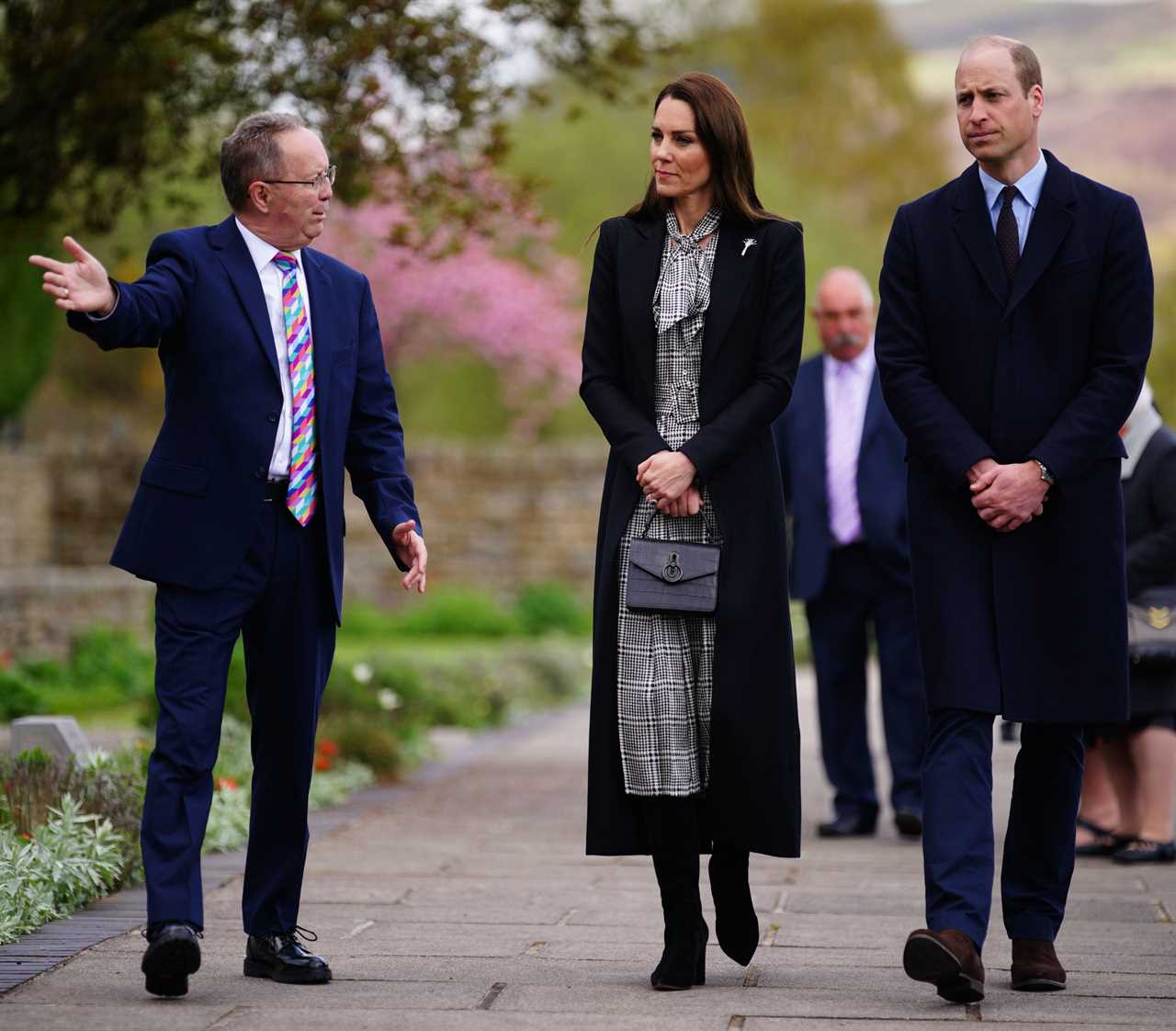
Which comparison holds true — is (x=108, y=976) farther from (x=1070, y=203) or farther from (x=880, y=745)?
(x=880, y=745)

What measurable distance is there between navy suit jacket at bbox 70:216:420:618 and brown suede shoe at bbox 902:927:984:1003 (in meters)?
1.51

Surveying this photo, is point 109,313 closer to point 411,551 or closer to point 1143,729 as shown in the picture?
point 411,551

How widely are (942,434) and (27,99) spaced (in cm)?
506

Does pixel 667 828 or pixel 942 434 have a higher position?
pixel 942 434

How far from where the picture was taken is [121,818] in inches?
240

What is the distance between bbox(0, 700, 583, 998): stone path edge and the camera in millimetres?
4715

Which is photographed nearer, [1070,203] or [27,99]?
[1070,203]

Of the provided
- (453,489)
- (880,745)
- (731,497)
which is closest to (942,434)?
(731,497)

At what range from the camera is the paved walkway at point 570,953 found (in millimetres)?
4164

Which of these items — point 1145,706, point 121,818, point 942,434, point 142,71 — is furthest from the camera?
point 142,71

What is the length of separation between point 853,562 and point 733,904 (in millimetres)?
3406

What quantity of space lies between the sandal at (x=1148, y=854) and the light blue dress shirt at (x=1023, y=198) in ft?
10.3

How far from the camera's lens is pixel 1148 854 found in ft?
22.9

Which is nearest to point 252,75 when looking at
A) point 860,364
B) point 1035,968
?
point 860,364
